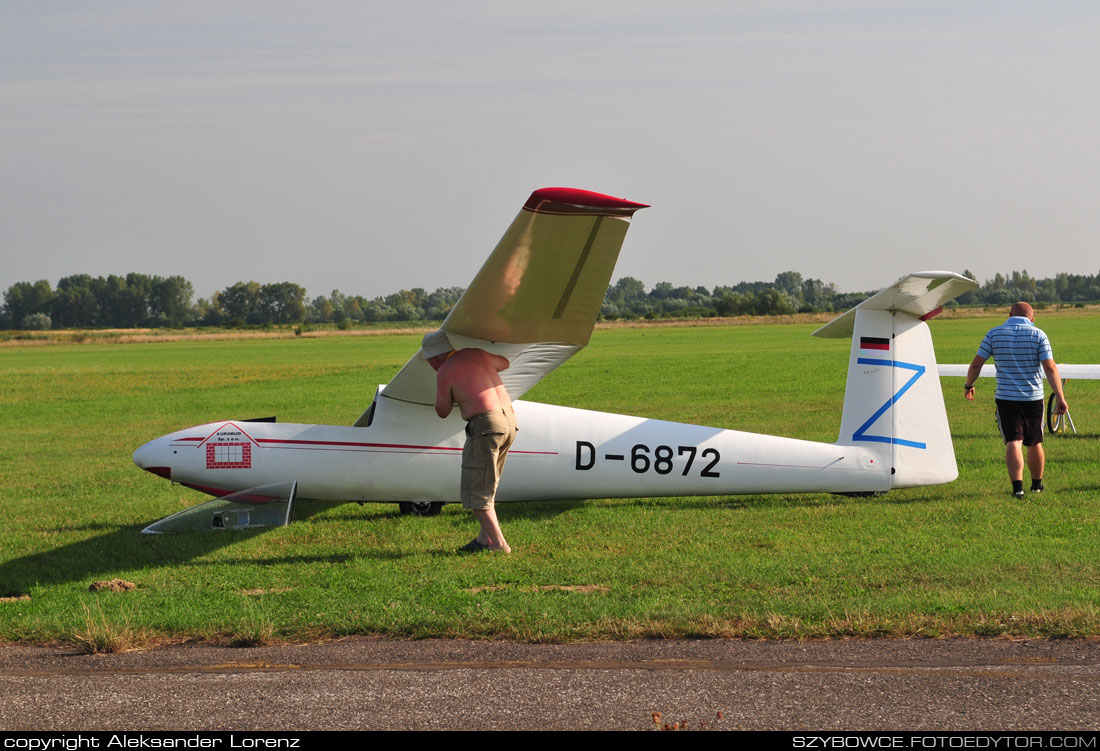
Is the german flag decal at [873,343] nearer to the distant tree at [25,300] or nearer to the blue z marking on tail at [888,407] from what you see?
the blue z marking on tail at [888,407]

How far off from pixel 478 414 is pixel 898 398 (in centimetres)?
390

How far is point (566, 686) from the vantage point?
4.45m

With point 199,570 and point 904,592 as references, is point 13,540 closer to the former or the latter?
point 199,570

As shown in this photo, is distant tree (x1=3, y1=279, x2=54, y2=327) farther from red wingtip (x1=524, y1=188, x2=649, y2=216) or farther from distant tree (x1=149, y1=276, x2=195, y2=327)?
red wingtip (x1=524, y1=188, x2=649, y2=216)

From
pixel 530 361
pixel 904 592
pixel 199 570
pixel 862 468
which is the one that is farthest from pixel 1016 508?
pixel 199 570

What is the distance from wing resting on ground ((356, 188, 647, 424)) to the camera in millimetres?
5504

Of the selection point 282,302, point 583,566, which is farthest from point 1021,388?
point 282,302

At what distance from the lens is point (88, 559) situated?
8031 millimetres

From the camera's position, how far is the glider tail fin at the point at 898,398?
877cm

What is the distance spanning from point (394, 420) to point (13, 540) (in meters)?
3.68

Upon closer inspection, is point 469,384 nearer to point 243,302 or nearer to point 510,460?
point 510,460

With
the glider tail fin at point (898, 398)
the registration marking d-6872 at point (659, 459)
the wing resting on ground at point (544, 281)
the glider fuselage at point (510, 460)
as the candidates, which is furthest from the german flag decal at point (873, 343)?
the wing resting on ground at point (544, 281)

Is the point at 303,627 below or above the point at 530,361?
below

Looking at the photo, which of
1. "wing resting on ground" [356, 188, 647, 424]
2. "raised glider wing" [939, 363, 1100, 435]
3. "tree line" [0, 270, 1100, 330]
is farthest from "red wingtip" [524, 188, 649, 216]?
"tree line" [0, 270, 1100, 330]
